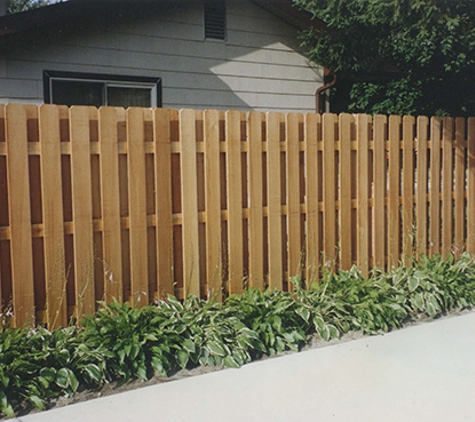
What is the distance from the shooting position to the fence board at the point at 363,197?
6121mm

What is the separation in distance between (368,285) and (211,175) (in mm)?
1854

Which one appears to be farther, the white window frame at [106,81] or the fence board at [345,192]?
the white window frame at [106,81]

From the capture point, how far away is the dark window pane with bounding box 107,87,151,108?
8.14 meters

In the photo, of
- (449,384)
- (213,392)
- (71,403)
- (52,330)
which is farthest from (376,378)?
(52,330)

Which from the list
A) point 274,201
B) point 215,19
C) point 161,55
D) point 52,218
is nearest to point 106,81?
point 161,55

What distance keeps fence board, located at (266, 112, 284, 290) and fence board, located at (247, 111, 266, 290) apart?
0.33 ft

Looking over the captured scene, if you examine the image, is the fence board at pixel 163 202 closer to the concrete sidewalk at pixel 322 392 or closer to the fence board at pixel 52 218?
the fence board at pixel 52 218

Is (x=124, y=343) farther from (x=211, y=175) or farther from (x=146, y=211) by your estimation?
(x=211, y=175)

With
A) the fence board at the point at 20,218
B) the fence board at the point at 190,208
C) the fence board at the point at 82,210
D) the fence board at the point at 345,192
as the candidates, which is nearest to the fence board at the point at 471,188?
the fence board at the point at 345,192

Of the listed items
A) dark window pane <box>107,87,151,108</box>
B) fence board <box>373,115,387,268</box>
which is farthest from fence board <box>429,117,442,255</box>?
dark window pane <box>107,87,151,108</box>

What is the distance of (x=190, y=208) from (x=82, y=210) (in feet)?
3.09

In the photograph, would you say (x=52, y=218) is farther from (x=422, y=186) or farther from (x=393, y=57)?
(x=393, y=57)

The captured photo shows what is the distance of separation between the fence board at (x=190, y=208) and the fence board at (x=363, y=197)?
6.59 ft

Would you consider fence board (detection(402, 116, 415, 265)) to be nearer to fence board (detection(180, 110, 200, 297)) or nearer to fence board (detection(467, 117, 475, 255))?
fence board (detection(467, 117, 475, 255))
